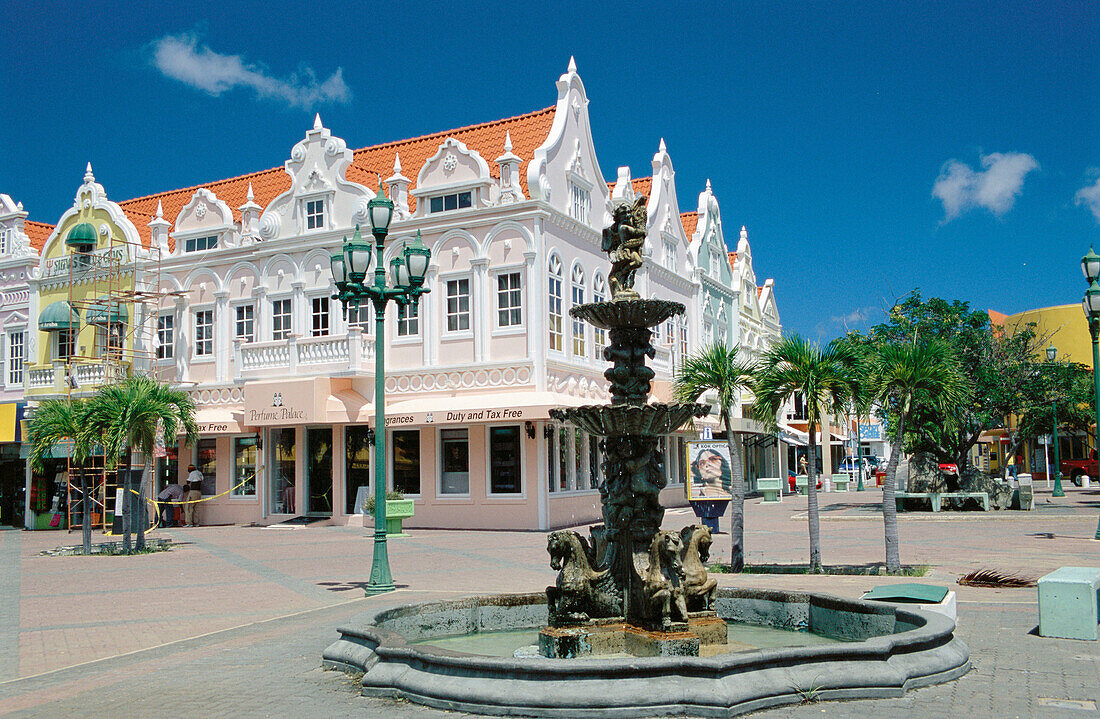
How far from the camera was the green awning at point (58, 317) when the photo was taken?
105ft

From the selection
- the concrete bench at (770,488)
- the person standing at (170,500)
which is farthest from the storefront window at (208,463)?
the concrete bench at (770,488)

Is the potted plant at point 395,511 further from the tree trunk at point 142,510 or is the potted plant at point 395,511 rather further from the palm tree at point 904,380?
the palm tree at point 904,380

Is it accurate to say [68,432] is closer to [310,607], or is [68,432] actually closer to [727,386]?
[310,607]

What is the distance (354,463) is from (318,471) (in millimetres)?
1520

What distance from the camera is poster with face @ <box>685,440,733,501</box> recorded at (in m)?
20.8

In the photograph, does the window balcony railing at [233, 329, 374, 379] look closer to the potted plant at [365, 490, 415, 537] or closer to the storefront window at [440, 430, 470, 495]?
the storefront window at [440, 430, 470, 495]

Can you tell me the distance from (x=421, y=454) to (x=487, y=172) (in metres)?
8.06

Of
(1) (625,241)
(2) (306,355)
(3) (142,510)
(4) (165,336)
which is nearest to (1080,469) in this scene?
(2) (306,355)

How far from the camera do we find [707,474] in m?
21.0

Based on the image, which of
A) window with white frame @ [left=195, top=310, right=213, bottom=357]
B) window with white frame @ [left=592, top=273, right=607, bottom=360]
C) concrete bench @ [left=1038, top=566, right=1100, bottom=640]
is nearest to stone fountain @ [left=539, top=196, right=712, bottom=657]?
concrete bench @ [left=1038, top=566, right=1100, bottom=640]

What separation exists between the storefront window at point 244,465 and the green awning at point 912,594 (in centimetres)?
2326

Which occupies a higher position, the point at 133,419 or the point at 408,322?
the point at 408,322

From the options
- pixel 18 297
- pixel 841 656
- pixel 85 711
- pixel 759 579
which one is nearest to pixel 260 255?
pixel 18 297

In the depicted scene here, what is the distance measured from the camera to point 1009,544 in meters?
18.6
